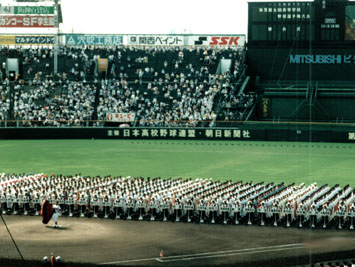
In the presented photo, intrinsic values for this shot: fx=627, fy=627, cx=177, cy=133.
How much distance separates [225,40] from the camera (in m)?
62.8

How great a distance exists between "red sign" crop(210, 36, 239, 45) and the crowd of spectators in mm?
1156

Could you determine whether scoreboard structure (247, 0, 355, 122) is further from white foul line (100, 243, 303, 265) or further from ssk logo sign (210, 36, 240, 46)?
white foul line (100, 243, 303, 265)

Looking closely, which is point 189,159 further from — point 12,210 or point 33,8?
point 33,8

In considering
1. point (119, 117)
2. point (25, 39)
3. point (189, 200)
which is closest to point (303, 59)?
point (119, 117)

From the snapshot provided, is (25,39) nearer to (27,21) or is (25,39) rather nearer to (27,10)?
(27,21)

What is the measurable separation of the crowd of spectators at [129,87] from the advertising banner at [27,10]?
3.71 metres

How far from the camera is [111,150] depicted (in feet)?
139

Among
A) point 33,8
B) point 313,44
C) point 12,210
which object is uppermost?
point 33,8

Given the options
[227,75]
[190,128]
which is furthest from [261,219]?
[227,75]

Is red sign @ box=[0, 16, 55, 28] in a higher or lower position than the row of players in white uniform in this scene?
higher

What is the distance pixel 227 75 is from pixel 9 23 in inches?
885

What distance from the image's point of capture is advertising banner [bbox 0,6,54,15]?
199ft

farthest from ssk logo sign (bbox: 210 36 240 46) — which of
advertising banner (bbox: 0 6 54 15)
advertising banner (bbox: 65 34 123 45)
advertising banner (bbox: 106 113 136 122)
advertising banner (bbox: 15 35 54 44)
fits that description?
advertising banner (bbox: 15 35 54 44)

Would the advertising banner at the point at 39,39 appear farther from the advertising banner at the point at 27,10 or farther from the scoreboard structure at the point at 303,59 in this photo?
the scoreboard structure at the point at 303,59
